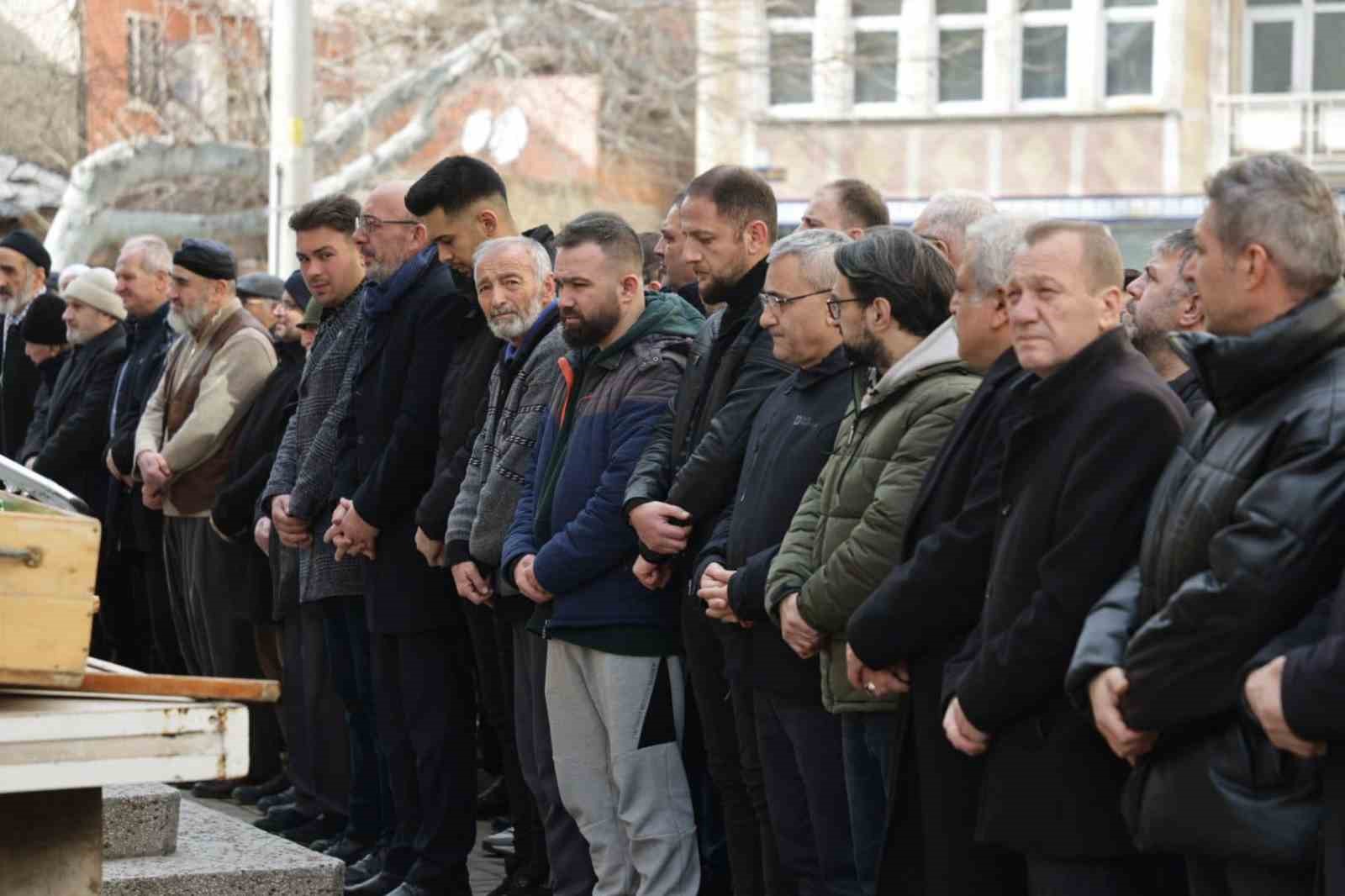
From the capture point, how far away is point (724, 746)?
6.25 meters

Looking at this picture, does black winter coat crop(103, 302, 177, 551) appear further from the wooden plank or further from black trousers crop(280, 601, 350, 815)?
the wooden plank

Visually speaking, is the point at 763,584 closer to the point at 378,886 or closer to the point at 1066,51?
the point at 378,886

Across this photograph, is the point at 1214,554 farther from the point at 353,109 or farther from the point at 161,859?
the point at 353,109

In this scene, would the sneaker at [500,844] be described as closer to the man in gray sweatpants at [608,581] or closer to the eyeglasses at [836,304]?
the man in gray sweatpants at [608,581]

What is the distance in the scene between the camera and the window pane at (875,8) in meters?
32.8

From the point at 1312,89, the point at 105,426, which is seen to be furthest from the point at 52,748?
the point at 1312,89

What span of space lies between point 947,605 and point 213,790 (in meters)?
5.48

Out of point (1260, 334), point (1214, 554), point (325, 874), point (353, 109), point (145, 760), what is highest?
point (353, 109)

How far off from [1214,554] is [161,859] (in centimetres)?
423

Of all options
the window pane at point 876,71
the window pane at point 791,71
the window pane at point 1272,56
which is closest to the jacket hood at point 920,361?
the window pane at point 791,71

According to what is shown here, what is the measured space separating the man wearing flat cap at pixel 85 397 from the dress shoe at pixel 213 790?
204 centimetres

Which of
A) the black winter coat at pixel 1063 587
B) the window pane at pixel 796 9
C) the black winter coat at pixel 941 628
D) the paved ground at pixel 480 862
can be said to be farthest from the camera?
the window pane at pixel 796 9

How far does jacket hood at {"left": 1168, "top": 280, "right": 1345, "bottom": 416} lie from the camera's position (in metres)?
3.97

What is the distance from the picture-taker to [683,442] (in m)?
6.39
